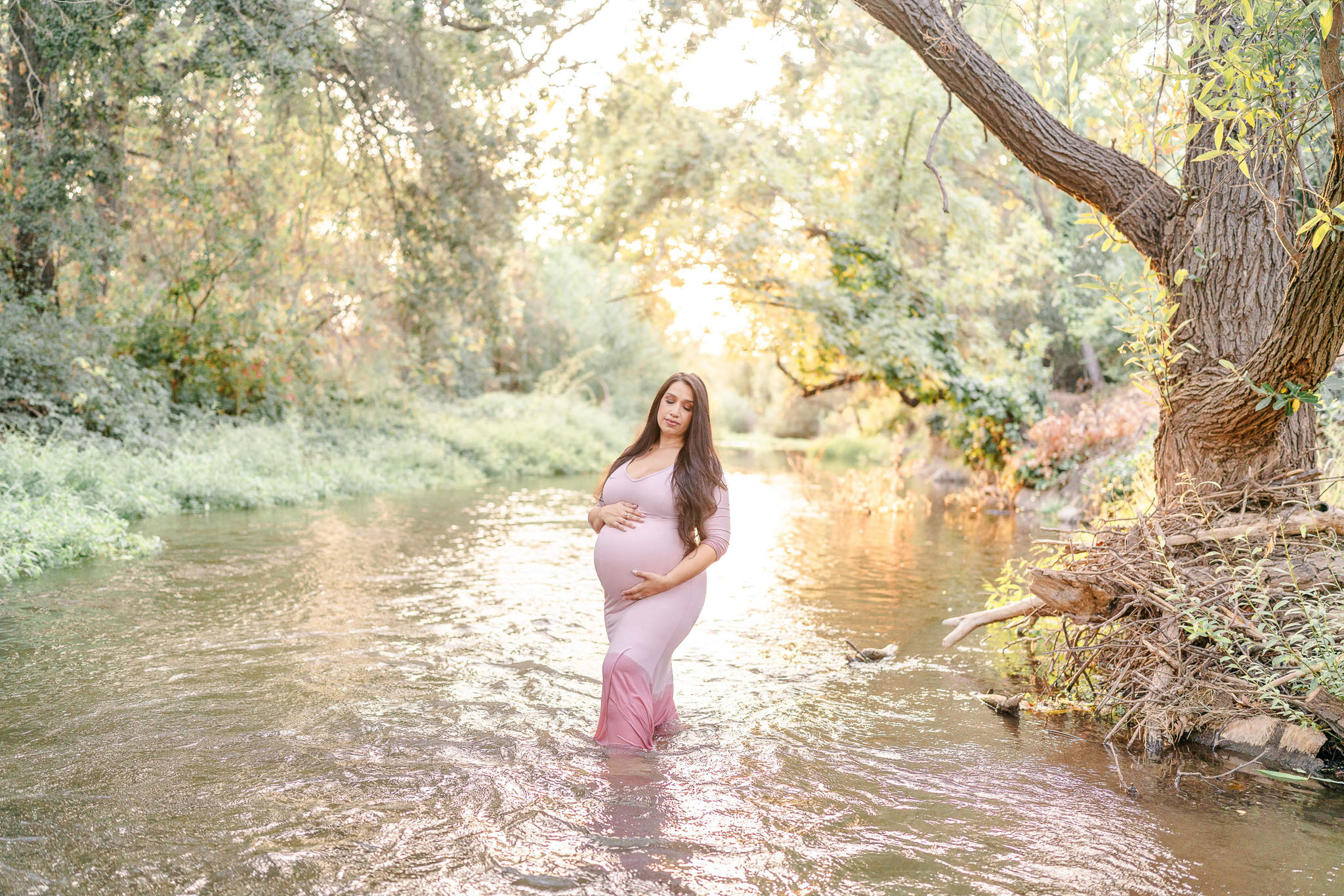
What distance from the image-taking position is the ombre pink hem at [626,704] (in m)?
5.04

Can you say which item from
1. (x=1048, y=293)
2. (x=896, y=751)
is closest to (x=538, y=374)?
(x=1048, y=293)

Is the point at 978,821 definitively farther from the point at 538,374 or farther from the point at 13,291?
the point at 538,374

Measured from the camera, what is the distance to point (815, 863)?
12.6ft

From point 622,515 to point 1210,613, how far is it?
321 centimetres

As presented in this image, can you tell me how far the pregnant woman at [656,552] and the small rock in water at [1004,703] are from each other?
2.13m

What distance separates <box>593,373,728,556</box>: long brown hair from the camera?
16.8 feet

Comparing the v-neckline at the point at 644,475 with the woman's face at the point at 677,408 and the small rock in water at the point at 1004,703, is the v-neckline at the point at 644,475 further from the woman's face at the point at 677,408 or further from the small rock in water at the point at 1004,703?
the small rock in water at the point at 1004,703

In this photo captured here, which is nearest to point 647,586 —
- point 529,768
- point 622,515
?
point 622,515

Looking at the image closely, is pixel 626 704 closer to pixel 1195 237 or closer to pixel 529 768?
pixel 529 768

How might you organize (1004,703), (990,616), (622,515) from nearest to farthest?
(622,515) → (1004,703) → (990,616)

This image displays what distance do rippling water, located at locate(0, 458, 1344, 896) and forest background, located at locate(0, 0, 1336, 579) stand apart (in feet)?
9.61

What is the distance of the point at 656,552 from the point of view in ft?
16.8

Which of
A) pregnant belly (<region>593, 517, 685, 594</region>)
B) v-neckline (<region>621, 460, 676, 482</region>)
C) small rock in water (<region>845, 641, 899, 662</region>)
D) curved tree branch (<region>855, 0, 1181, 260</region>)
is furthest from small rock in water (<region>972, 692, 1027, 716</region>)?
curved tree branch (<region>855, 0, 1181, 260</region>)

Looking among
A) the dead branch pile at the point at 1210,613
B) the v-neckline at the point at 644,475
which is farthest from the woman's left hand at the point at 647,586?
the dead branch pile at the point at 1210,613
